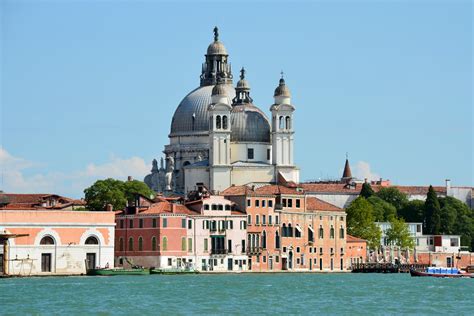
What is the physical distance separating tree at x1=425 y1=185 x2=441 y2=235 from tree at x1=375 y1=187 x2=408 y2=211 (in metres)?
7.01

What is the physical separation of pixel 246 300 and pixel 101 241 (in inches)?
1052

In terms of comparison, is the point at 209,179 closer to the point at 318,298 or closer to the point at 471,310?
the point at 318,298

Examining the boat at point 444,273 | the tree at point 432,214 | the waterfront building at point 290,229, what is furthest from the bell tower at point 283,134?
the boat at point 444,273

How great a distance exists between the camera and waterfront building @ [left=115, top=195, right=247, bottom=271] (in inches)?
3656

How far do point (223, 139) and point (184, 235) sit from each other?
68.7 feet

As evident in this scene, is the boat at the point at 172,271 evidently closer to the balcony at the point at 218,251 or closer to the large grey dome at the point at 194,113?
the balcony at the point at 218,251

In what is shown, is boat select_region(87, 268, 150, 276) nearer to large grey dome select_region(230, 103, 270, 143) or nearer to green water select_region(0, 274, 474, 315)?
green water select_region(0, 274, 474, 315)

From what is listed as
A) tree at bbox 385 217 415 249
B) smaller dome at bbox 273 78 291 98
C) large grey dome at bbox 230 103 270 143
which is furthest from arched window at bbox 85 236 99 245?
tree at bbox 385 217 415 249

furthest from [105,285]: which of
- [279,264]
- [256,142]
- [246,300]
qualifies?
[256,142]

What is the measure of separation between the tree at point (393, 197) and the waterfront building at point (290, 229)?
2741 centimetres

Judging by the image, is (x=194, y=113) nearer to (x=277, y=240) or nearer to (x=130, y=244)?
(x=277, y=240)

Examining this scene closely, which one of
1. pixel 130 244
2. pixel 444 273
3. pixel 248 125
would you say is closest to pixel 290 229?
pixel 444 273

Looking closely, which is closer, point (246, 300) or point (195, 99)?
point (246, 300)

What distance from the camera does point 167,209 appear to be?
9381cm
